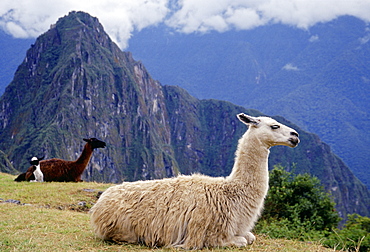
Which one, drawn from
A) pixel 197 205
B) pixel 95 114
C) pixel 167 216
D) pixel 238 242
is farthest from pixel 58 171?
pixel 95 114

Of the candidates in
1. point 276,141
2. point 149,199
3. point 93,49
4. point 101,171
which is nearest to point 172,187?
point 149,199

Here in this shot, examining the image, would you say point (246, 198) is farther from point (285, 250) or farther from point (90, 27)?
point (90, 27)

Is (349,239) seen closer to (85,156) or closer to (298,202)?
(298,202)

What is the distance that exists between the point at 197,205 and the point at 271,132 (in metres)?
1.47

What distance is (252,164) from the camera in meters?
4.88

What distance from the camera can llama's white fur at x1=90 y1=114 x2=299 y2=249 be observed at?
442 centimetres

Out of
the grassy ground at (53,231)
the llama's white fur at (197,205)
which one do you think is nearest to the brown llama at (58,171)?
the grassy ground at (53,231)

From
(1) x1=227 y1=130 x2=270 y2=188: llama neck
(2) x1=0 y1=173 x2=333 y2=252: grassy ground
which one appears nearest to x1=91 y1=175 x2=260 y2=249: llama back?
(2) x1=0 y1=173 x2=333 y2=252: grassy ground

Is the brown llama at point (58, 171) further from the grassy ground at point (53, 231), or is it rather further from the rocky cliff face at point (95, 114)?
the rocky cliff face at point (95, 114)

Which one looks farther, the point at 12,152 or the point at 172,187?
the point at 12,152

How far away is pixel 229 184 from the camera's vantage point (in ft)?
16.3

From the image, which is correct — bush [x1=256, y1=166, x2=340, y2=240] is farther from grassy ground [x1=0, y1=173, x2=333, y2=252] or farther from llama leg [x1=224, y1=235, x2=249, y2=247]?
llama leg [x1=224, y1=235, x2=249, y2=247]

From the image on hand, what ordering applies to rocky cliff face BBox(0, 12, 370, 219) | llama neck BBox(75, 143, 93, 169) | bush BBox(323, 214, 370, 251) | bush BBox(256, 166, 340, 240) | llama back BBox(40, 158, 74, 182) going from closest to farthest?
bush BBox(323, 214, 370, 251) → bush BBox(256, 166, 340, 240) → llama back BBox(40, 158, 74, 182) → llama neck BBox(75, 143, 93, 169) → rocky cliff face BBox(0, 12, 370, 219)

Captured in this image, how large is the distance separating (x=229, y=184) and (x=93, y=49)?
179126mm
